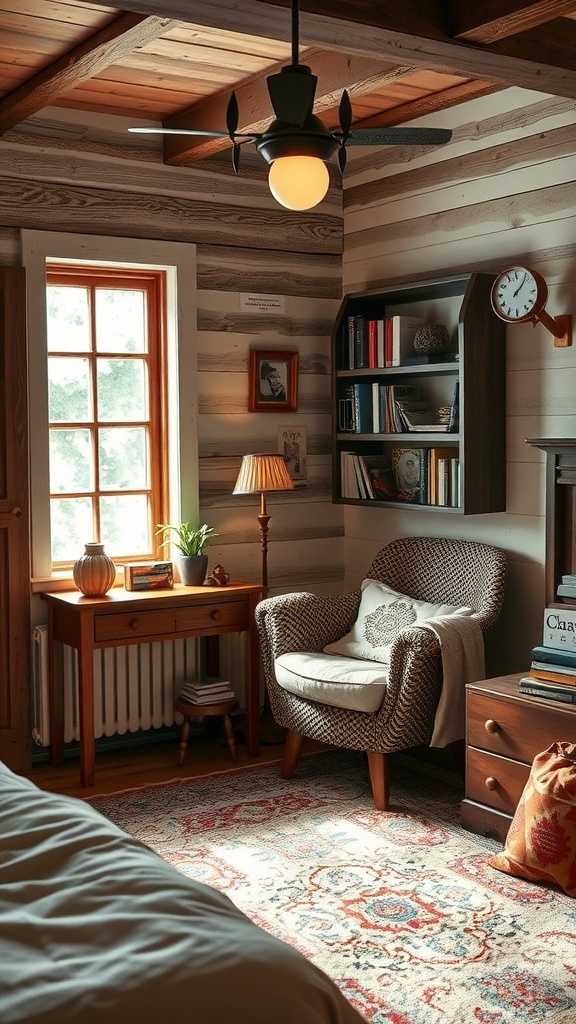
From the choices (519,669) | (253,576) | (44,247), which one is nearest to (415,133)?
(44,247)

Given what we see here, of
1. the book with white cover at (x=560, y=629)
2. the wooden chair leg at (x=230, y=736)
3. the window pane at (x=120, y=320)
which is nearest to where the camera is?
the book with white cover at (x=560, y=629)

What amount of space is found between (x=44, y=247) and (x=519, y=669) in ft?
8.46

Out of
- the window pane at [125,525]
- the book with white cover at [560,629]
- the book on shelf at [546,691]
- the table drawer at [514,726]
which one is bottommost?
the table drawer at [514,726]

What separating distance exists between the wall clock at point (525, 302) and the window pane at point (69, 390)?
177 cm

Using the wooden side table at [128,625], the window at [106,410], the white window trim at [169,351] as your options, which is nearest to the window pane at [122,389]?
the window at [106,410]

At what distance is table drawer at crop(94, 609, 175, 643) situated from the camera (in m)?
4.19

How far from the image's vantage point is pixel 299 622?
4.32 m

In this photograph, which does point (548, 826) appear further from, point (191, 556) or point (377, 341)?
point (377, 341)

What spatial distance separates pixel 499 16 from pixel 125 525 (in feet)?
9.00

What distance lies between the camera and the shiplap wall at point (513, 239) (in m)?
4.03

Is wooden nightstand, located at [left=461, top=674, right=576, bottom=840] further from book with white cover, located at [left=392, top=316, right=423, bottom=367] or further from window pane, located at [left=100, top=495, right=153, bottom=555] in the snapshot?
window pane, located at [left=100, top=495, right=153, bottom=555]

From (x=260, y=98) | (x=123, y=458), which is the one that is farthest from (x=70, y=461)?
(x=260, y=98)

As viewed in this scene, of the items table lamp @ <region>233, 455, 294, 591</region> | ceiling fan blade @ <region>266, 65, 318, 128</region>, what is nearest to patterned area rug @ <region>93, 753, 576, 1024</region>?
table lamp @ <region>233, 455, 294, 591</region>

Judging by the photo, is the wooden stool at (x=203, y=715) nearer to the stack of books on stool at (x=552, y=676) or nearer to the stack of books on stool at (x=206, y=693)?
the stack of books on stool at (x=206, y=693)
